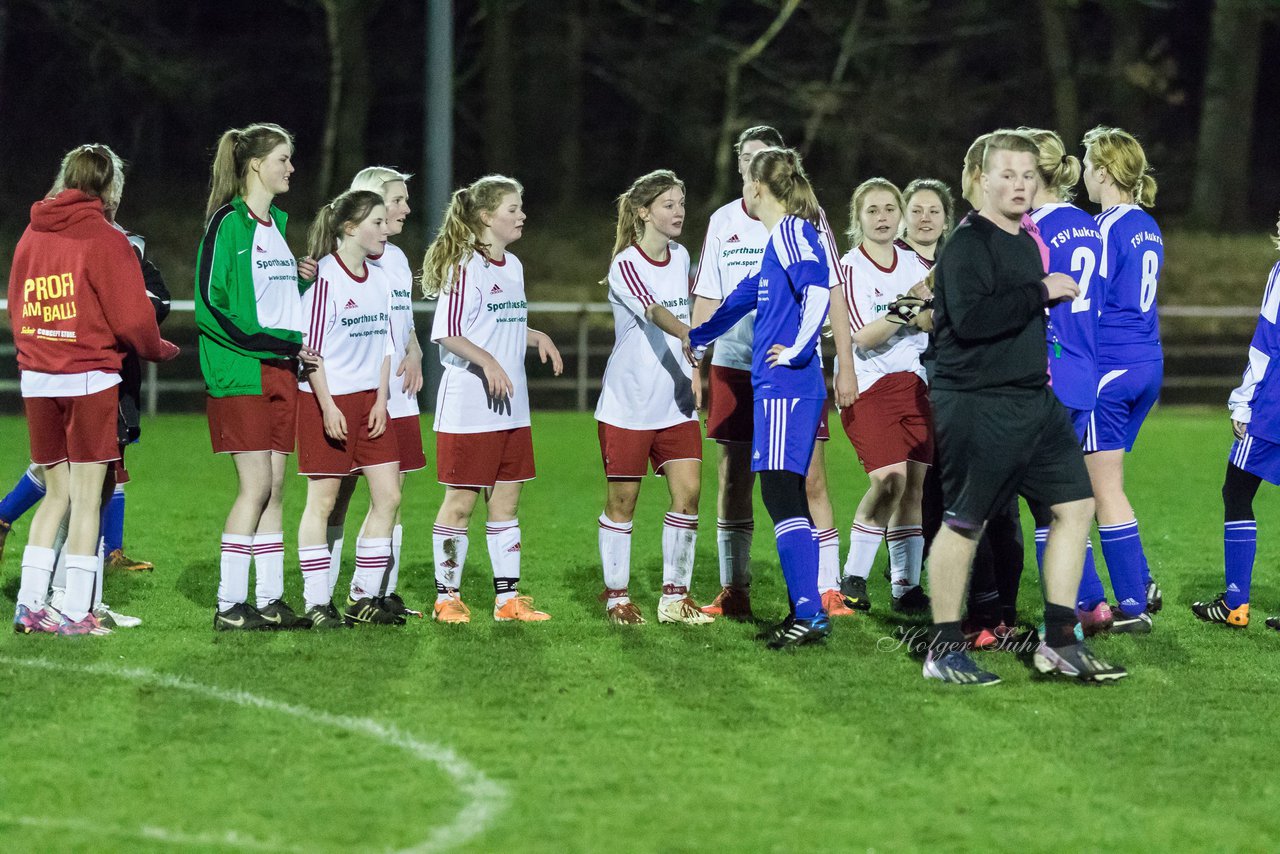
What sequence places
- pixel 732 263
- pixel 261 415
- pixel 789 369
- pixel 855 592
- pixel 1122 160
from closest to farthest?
pixel 789 369 → pixel 261 415 → pixel 1122 160 → pixel 732 263 → pixel 855 592

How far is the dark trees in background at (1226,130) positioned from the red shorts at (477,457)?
28.3 metres

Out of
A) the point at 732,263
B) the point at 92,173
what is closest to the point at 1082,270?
the point at 732,263

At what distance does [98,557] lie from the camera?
6.90 metres

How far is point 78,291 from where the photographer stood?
655cm

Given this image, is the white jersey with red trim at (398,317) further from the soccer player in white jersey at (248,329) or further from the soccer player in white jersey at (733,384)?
the soccer player in white jersey at (733,384)

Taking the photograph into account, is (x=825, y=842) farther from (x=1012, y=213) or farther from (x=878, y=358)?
(x=878, y=358)

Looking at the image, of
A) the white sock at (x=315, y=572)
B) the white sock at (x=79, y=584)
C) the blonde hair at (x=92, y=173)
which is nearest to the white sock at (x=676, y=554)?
the white sock at (x=315, y=572)

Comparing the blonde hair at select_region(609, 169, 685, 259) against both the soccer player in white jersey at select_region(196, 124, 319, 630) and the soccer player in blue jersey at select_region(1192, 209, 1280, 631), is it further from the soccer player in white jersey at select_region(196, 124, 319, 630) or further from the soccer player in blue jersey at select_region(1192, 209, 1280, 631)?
the soccer player in blue jersey at select_region(1192, 209, 1280, 631)

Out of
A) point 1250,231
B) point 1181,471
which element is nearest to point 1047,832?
point 1181,471

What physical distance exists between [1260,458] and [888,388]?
1.62 m

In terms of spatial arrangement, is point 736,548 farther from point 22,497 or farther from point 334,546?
point 22,497

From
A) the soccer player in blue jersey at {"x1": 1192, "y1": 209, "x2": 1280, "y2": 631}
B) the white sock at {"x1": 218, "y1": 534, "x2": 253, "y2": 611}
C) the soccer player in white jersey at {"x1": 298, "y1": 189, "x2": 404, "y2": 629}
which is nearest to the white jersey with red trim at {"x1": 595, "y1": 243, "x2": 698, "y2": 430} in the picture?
the soccer player in white jersey at {"x1": 298, "y1": 189, "x2": 404, "y2": 629}

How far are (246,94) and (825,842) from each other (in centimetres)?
3749

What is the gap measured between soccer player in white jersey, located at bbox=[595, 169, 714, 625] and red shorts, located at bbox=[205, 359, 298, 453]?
51.1 inches
